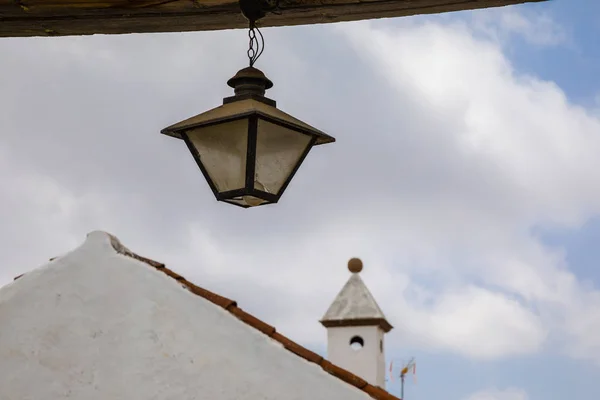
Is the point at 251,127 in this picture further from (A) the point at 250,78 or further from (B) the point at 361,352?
(B) the point at 361,352

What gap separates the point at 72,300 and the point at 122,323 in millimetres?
307

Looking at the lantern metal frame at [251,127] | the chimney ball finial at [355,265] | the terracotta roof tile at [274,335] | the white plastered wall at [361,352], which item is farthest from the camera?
the chimney ball finial at [355,265]

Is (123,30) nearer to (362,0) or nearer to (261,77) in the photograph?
(261,77)

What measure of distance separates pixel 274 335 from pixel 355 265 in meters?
10.8

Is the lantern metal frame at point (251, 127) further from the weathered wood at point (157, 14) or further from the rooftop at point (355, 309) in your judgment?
the rooftop at point (355, 309)

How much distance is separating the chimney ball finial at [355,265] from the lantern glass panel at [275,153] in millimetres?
11674

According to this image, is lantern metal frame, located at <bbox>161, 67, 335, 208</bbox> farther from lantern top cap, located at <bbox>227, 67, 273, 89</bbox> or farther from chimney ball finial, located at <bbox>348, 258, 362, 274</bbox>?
chimney ball finial, located at <bbox>348, 258, 362, 274</bbox>

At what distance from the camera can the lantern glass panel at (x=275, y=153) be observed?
4.04 metres

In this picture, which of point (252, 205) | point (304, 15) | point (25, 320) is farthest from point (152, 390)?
point (304, 15)

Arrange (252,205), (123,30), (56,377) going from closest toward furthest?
(252,205) < (123,30) < (56,377)

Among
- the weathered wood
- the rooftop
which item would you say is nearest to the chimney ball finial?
the rooftop

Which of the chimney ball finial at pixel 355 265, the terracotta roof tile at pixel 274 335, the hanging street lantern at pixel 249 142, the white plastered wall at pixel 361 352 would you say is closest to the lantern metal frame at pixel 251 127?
the hanging street lantern at pixel 249 142

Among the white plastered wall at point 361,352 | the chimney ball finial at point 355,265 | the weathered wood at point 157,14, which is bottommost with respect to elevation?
the weathered wood at point 157,14

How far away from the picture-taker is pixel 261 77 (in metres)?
4.27
